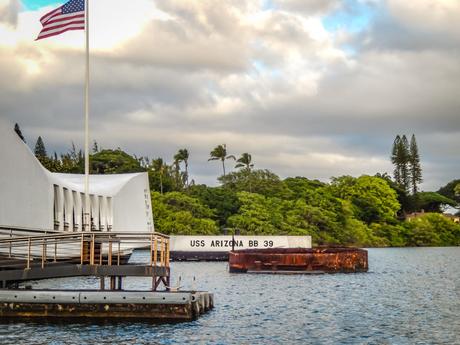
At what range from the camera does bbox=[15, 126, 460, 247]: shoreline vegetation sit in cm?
11081

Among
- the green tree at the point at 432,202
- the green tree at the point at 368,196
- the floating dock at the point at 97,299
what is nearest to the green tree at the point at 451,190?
the green tree at the point at 432,202

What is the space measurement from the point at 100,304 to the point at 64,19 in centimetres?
1781

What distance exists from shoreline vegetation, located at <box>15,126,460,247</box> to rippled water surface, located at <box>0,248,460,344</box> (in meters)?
58.7

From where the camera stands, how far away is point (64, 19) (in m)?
38.1

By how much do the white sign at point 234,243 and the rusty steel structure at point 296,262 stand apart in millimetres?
17094

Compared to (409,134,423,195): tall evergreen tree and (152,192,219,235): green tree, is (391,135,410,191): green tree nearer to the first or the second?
(409,134,423,195): tall evergreen tree

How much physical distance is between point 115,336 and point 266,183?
110565 millimetres

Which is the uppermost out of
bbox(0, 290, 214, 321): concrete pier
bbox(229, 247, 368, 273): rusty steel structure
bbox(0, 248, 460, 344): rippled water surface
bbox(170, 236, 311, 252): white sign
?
bbox(170, 236, 311, 252): white sign

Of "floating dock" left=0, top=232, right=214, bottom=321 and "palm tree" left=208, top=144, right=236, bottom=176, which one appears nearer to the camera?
"floating dock" left=0, top=232, right=214, bottom=321

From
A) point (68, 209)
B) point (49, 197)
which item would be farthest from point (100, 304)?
point (68, 209)

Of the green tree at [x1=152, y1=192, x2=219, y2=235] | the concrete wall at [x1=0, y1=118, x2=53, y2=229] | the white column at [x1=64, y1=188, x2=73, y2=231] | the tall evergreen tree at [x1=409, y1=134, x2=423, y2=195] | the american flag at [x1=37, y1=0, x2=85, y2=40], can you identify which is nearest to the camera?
the american flag at [x1=37, y1=0, x2=85, y2=40]

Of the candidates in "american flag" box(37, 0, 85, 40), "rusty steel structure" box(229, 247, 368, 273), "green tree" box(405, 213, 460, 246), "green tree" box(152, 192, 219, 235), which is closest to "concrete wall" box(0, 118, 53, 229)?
"american flag" box(37, 0, 85, 40)

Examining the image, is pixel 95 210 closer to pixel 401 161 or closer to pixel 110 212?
pixel 110 212

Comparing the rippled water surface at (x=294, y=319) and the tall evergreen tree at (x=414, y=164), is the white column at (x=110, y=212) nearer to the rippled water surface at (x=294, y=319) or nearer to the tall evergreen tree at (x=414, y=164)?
the rippled water surface at (x=294, y=319)
